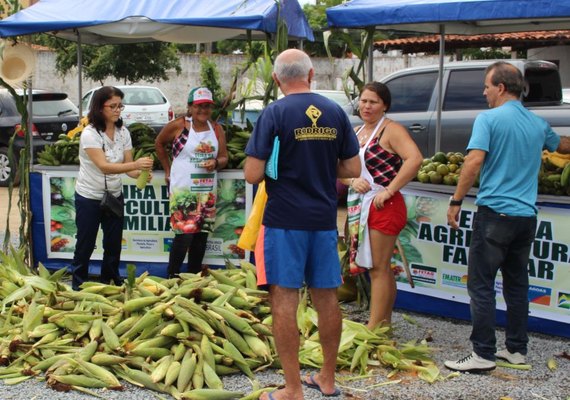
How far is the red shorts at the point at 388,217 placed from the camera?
5.79 metres

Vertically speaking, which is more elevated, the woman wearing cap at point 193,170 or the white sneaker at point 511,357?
the woman wearing cap at point 193,170

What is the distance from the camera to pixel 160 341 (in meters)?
5.23

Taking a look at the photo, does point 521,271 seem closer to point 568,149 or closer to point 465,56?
point 568,149

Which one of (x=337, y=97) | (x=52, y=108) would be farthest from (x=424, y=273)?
(x=52, y=108)

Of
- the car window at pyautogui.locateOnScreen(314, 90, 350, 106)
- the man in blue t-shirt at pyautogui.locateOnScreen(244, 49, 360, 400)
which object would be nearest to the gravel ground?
the man in blue t-shirt at pyautogui.locateOnScreen(244, 49, 360, 400)

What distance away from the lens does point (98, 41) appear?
9195 millimetres

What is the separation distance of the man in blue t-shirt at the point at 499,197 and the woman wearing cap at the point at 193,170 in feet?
8.08

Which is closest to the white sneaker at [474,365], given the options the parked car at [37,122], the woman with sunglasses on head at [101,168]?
the woman with sunglasses on head at [101,168]

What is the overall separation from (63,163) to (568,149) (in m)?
4.45

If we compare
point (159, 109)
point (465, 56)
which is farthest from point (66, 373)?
point (465, 56)

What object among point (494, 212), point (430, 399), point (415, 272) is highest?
point (494, 212)

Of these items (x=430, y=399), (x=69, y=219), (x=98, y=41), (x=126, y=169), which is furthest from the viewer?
(x=98, y=41)

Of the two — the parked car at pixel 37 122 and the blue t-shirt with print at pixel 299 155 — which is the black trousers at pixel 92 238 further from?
the parked car at pixel 37 122

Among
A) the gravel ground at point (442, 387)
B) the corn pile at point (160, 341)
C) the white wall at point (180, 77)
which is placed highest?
the white wall at point (180, 77)
